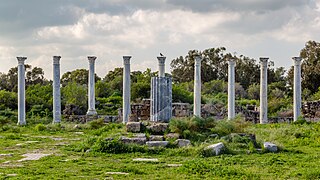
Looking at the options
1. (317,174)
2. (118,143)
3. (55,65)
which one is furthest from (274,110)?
(317,174)

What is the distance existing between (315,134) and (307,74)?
33270mm

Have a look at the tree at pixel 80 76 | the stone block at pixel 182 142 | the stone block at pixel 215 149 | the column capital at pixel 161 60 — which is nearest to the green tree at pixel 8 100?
the column capital at pixel 161 60

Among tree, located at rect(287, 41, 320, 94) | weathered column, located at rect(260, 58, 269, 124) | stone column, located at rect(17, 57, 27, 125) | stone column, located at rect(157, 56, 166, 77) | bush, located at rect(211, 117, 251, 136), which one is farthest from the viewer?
tree, located at rect(287, 41, 320, 94)

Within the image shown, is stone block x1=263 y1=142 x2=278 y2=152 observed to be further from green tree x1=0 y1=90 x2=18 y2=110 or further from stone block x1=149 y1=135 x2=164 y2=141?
green tree x1=0 y1=90 x2=18 y2=110

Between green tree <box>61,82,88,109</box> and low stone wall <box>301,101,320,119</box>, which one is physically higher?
green tree <box>61,82,88,109</box>

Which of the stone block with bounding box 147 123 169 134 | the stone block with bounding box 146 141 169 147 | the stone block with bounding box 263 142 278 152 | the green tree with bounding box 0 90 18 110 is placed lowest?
the stone block with bounding box 263 142 278 152

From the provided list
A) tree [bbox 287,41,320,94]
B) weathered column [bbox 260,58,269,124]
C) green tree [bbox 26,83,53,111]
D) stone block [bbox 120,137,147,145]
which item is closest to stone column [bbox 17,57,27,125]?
green tree [bbox 26,83,53,111]

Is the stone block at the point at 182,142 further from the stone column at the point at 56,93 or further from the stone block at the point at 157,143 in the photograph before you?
the stone column at the point at 56,93

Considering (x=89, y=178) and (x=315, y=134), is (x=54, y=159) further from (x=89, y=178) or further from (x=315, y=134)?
(x=315, y=134)

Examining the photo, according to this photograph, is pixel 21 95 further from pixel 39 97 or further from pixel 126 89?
pixel 39 97

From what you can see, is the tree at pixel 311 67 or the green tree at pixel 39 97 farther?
the tree at pixel 311 67

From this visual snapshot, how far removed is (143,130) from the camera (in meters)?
17.6

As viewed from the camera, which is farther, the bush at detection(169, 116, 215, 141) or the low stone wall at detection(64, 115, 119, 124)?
the low stone wall at detection(64, 115, 119, 124)

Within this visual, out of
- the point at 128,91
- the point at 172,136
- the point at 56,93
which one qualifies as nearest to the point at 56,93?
the point at 56,93
